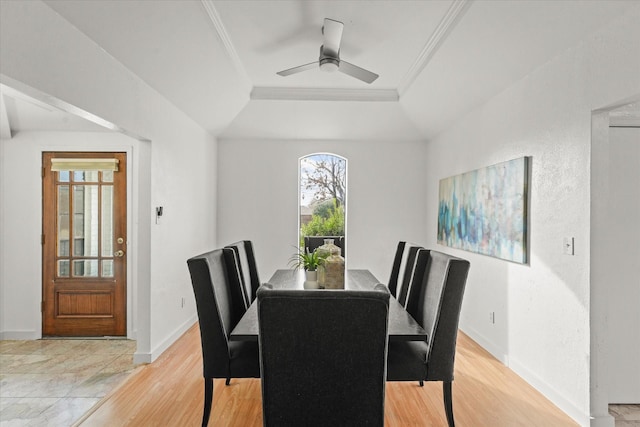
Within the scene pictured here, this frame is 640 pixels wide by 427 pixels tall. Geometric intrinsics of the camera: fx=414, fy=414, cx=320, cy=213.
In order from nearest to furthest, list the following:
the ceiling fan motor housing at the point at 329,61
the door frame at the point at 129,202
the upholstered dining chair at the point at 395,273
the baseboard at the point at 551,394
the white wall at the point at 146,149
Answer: the white wall at the point at 146,149 < the baseboard at the point at 551,394 < the ceiling fan motor housing at the point at 329,61 < the upholstered dining chair at the point at 395,273 < the door frame at the point at 129,202

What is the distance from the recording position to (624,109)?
2623 millimetres

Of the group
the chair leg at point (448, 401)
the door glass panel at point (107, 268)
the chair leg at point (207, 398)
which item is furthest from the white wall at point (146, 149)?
the chair leg at point (448, 401)

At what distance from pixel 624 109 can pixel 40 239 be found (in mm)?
5168

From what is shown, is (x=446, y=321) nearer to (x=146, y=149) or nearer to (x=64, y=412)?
(x=64, y=412)

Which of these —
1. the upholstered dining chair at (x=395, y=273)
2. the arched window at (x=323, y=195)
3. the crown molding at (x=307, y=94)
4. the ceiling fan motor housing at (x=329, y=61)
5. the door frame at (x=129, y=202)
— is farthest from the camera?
Result: the arched window at (x=323, y=195)

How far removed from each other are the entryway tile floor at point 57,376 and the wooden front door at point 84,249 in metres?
0.25

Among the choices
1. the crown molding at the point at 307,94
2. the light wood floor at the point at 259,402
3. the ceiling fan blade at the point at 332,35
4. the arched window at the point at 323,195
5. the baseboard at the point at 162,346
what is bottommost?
the light wood floor at the point at 259,402

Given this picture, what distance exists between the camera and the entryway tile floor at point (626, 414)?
260cm

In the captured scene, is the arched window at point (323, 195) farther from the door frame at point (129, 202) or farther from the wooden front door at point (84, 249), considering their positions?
the wooden front door at point (84, 249)

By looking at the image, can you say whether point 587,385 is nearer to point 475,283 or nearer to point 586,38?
point 475,283

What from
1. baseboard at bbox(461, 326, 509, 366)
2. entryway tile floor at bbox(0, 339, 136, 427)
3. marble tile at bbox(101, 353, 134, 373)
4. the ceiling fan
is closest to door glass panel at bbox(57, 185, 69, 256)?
entryway tile floor at bbox(0, 339, 136, 427)

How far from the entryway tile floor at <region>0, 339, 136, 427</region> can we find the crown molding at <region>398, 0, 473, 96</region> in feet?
12.0

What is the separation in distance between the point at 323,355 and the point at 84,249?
3.67 meters

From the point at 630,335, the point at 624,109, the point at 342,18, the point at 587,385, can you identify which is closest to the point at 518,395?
the point at 587,385
